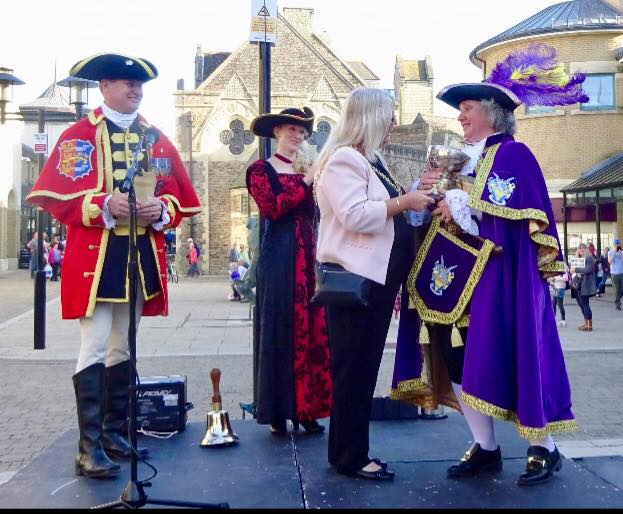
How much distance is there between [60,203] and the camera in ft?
13.8

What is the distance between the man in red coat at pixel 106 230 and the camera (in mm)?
4133

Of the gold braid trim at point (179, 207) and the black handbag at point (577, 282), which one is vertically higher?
the gold braid trim at point (179, 207)

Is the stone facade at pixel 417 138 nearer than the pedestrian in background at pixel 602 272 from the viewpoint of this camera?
No

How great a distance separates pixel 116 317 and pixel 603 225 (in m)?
24.7

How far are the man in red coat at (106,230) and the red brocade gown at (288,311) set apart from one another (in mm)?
673

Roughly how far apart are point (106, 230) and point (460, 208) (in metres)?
1.86

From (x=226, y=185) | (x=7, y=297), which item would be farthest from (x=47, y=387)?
(x=226, y=185)

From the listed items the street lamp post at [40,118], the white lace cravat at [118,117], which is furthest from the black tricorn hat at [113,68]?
the street lamp post at [40,118]

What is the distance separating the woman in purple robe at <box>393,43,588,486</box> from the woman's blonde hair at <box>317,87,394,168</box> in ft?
1.05

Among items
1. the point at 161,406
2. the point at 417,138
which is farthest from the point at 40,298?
the point at 417,138

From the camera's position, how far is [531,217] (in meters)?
3.76

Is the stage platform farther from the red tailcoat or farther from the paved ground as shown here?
the paved ground

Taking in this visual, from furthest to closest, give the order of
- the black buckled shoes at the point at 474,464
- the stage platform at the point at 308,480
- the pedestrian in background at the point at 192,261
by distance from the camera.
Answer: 1. the pedestrian in background at the point at 192,261
2. the black buckled shoes at the point at 474,464
3. the stage platform at the point at 308,480

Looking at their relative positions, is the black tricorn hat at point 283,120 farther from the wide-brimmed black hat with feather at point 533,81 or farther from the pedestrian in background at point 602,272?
the pedestrian in background at point 602,272
